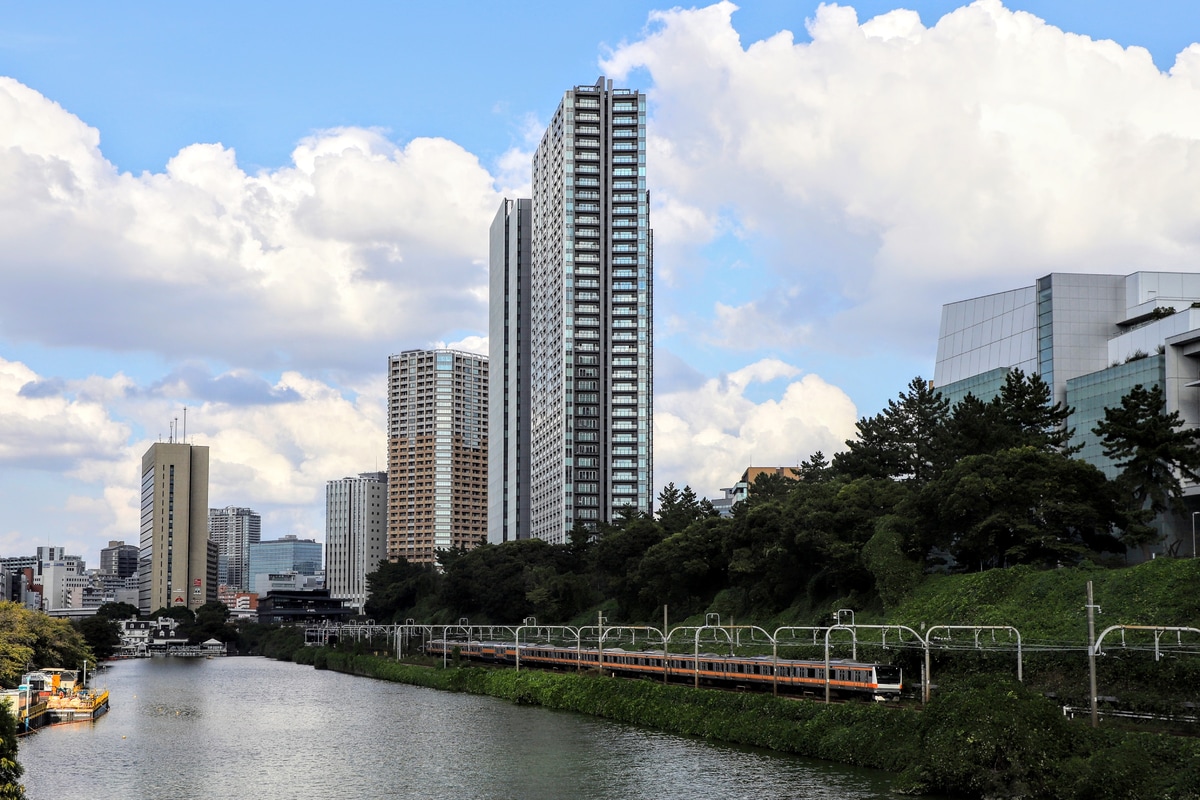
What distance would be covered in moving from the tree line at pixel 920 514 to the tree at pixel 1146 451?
109 mm

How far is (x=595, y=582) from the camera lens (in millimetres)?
168000

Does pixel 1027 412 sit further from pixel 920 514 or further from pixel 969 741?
pixel 969 741

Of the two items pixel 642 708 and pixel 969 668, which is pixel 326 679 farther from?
pixel 969 668

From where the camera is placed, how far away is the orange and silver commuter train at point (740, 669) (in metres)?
73.2

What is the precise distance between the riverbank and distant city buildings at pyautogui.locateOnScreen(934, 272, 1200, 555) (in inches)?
1921

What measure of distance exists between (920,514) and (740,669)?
24977mm

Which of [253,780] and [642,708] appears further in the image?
[642,708]

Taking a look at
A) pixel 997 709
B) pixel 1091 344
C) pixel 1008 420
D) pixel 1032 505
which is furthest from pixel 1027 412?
pixel 997 709

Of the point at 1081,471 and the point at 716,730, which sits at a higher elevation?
the point at 1081,471

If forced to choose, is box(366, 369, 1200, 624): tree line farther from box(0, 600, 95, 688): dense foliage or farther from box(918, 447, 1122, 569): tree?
box(0, 600, 95, 688): dense foliage

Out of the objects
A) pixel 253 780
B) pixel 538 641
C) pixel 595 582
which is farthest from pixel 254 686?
pixel 253 780

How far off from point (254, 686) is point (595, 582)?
155ft

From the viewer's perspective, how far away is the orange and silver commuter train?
73.2 m

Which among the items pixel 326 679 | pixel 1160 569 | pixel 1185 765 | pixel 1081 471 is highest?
pixel 1081 471
